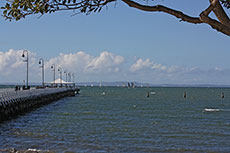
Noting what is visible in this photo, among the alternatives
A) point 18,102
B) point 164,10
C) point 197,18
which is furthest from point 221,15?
point 18,102

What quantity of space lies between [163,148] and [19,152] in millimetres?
6394

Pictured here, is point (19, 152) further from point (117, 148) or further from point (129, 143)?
point (129, 143)

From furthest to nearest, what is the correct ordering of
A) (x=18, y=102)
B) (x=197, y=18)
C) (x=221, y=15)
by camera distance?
(x=18, y=102) → (x=197, y=18) → (x=221, y=15)

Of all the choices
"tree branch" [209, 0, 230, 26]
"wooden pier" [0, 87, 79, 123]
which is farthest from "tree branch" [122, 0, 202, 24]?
"wooden pier" [0, 87, 79, 123]

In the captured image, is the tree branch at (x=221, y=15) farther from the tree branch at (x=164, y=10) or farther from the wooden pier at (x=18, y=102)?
the wooden pier at (x=18, y=102)

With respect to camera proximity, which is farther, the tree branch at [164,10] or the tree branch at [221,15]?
the tree branch at [164,10]

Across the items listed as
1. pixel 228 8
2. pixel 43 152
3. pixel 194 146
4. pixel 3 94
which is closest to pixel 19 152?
pixel 43 152

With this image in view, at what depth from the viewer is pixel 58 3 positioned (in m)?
7.40

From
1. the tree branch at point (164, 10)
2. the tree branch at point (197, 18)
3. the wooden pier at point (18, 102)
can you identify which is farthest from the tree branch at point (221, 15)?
the wooden pier at point (18, 102)

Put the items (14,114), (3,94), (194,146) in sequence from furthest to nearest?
(14,114) < (3,94) < (194,146)

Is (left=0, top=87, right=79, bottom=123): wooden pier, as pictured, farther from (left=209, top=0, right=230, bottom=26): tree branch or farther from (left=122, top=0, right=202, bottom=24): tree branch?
(left=209, top=0, right=230, bottom=26): tree branch

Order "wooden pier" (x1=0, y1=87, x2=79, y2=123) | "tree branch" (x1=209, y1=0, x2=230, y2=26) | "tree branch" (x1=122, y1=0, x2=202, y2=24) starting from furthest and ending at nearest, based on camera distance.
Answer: "wooden pier" (x1=0, y1=87, x2=79, y2=123)
"tree branch" (x1=122, y1=0, x2=202, y2=24)
"tree branch" (x1=209, y1=0, x2=230, y2=26)

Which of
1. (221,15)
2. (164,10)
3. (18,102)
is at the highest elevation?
(164,10)

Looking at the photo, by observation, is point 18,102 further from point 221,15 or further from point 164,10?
point 221,15
